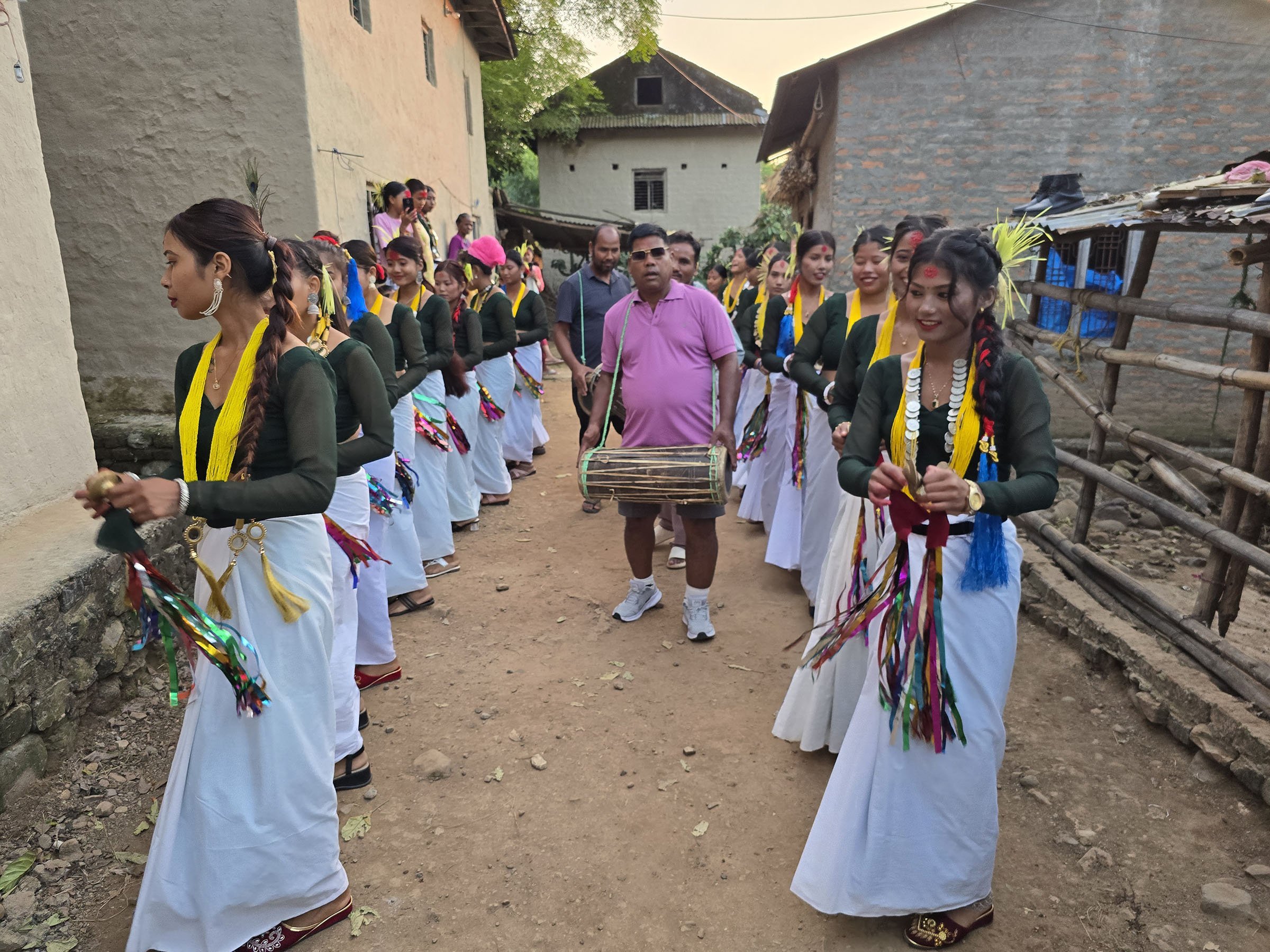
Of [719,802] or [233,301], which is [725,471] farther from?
[233,301]

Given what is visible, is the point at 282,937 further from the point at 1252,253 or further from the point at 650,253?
the point at 1252,253

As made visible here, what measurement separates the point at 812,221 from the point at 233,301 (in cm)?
1182

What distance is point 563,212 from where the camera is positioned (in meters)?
25.6

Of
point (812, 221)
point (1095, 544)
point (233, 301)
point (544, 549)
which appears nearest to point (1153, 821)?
point (233, 301)

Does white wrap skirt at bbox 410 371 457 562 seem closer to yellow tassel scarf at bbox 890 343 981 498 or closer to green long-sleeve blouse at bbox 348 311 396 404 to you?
green long-sleeve blouse at bbox 348 311 396 404

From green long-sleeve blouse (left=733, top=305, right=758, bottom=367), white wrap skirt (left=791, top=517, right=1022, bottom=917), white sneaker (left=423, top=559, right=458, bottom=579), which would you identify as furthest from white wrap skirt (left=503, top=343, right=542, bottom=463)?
white wrap skirt (left=791, top=517, right=1022, bottom=917)

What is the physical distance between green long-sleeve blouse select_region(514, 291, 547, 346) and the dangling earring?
18.1 feet

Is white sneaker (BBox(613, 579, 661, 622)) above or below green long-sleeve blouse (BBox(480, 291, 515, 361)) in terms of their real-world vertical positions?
below

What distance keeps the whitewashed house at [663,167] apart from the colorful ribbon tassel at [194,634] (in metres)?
24.3

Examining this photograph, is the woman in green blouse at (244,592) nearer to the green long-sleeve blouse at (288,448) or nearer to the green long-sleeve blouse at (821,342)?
the green long-sleeve blouse at (288,448)

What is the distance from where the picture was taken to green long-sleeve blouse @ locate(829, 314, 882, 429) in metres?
3.48

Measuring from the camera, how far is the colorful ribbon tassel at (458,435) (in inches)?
234

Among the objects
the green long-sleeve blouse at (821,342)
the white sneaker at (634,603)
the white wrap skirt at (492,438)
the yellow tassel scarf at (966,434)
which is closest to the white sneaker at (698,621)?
the white sneaker at (634,603)

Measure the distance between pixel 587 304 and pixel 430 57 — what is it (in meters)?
7.23
